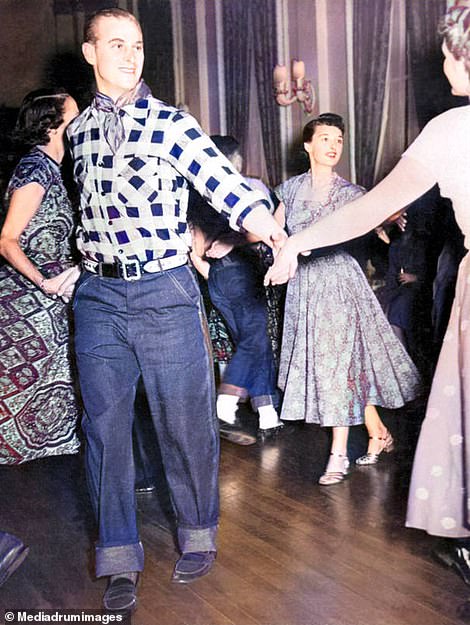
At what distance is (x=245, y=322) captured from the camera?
3.68 metres

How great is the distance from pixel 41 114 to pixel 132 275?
1.30 m

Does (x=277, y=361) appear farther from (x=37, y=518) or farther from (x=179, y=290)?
(x=179, y=290)

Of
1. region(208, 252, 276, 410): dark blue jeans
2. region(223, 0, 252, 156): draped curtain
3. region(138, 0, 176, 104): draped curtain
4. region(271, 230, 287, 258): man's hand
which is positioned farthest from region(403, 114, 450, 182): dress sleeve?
region(138, 0, 176, 104): draped curtain

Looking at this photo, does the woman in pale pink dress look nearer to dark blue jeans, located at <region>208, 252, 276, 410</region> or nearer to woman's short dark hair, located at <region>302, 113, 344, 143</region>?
woman's short dark hair, located at <region>302, 113, 344, 143</region>

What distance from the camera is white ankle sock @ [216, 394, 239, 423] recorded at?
143 inches

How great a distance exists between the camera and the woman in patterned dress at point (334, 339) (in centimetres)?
301

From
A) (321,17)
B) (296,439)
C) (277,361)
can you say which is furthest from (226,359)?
(321,17)

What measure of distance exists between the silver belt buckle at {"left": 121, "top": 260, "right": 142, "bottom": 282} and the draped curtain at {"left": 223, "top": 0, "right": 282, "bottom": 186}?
5.01 m

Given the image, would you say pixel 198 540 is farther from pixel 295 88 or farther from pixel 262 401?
pixel 295 88

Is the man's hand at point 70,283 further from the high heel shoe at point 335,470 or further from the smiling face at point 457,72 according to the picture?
the smiling face at point 457,72

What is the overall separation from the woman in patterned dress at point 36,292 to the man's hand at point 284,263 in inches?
43.2

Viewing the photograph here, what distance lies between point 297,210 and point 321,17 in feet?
11.5

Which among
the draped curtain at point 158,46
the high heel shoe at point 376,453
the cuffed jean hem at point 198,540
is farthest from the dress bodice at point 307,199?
the draped curtain at point 158,46

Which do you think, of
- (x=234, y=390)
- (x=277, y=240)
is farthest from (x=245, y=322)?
(x=277, y=240)
